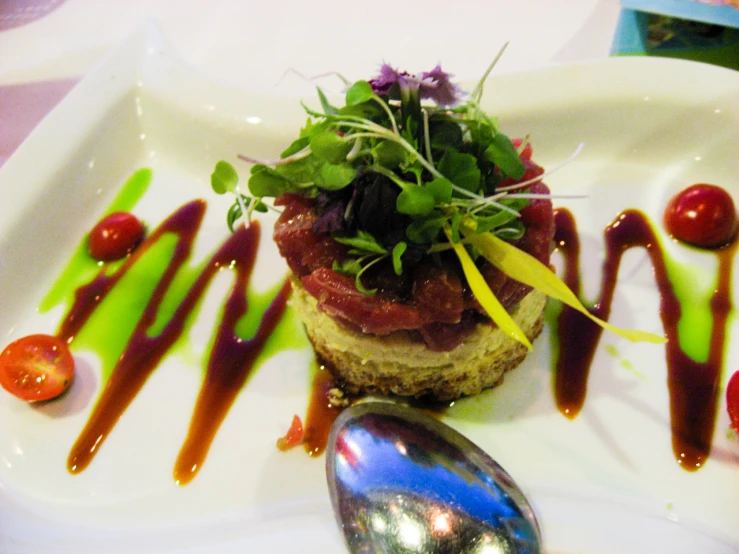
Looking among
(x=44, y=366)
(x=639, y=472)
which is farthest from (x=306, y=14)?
(x=639, y=472)

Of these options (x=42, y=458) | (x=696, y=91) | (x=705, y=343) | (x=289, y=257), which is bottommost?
(x=42, y=458)

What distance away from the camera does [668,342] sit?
2146 mm

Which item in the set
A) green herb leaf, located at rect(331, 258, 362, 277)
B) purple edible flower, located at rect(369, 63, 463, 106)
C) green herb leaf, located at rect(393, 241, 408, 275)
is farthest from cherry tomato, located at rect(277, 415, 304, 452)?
purple edible flower, located at rect(369, 63, 463, 106)

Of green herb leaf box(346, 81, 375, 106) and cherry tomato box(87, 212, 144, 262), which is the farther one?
cherry tomato box(87, 212, 144, 262)

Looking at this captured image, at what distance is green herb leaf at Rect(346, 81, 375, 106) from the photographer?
5.74ft

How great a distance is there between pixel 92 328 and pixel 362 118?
5.14 feet

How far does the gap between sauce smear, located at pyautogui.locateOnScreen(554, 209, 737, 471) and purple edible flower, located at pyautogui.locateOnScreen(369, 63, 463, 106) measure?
41.5 inches

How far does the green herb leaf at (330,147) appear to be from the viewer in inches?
68.6

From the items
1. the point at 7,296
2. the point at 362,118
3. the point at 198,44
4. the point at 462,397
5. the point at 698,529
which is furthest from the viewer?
the point at 198,44

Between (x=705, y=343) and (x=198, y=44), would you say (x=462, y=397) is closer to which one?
(x=705, y=343)

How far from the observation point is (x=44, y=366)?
2154 mm

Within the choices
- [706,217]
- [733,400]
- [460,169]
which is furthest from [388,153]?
[706,217]

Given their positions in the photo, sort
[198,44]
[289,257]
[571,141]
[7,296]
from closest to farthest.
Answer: [289,257], [7,296], [571,141], [198,44]

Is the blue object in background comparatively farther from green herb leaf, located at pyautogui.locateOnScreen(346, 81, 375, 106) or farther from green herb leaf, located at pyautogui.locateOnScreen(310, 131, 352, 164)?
green herb leaf, located at pyautogui.locateOnScreen(310, 131, 352, 164)
